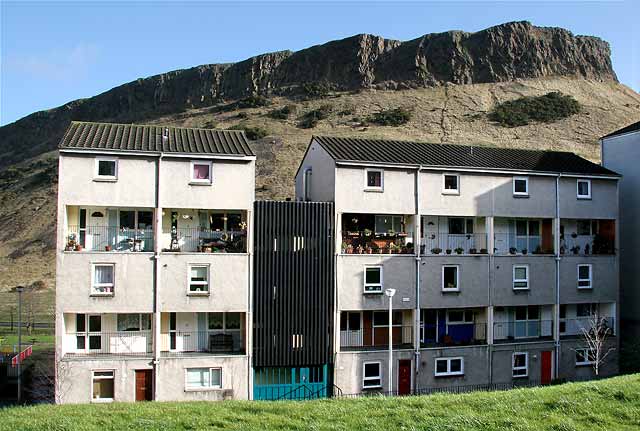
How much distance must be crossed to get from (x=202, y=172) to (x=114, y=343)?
8.63m

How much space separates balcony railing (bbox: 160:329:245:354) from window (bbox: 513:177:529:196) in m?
16.1

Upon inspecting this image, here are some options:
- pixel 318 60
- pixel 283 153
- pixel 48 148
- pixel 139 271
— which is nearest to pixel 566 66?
pixel 318 60

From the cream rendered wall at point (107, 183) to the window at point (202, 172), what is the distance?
1.75 metres

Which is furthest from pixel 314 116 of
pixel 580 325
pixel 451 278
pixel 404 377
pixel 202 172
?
pixel 404 377

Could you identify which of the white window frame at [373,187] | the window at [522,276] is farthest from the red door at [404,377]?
the white window frame at [373,187]

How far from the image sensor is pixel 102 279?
92.7 feet

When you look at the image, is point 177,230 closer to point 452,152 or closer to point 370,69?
point 452,152

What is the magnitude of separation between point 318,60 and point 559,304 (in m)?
90.8

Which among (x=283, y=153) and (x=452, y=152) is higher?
(x=283, y=153)

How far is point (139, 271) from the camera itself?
93.0 feet

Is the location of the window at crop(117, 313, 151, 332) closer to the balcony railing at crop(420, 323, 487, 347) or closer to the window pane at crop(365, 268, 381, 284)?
the window pane at crop(365, 268, 381, 284)

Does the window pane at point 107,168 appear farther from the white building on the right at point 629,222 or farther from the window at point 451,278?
the white building on the right at point 629,222

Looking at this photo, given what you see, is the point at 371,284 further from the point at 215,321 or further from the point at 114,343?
the point at 114,343

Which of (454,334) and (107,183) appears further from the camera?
(454,334)
